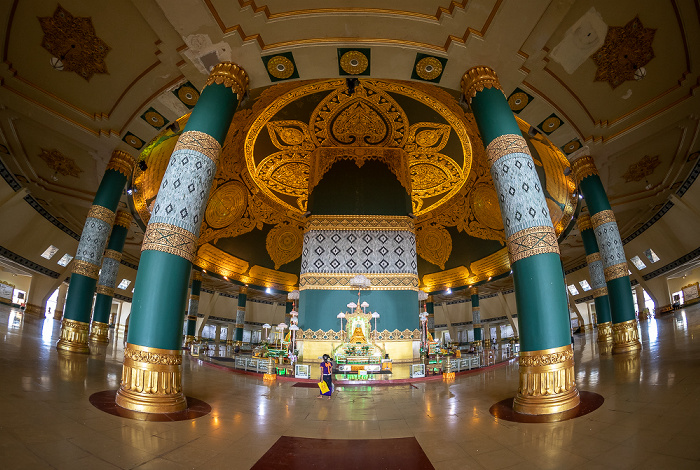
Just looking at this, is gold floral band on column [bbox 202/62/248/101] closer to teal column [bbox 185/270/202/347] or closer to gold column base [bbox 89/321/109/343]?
gold column base [bbox 89/321/109/343]

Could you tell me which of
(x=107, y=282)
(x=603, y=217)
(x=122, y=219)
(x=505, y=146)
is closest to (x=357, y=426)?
(x=505, y=146)

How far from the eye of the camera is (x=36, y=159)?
1055cm

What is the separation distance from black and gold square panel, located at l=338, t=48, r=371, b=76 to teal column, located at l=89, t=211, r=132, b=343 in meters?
9.59

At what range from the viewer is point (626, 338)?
7.12 metres

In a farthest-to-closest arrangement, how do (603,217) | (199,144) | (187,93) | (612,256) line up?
(603,217)
(612,256)
(187,93)
(199,144)

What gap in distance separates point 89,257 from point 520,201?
9128 mm

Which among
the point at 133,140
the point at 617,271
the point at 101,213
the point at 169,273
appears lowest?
the point at 169,273

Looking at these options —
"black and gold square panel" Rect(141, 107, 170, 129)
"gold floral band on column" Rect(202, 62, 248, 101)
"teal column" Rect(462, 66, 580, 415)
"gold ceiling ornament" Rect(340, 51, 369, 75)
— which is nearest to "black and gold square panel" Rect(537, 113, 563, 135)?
"teal column" Rect(462, 66, 580, 415)

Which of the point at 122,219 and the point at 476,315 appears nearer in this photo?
the point at 122,219

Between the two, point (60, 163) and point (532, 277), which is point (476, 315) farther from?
point (60, 163)

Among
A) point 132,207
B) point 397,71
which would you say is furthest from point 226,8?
point 132,207

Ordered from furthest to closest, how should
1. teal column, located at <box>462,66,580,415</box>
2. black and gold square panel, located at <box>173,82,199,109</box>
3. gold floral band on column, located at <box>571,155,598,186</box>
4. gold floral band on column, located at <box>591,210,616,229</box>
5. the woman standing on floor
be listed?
1. gold floral band on column, located at <box>571,155,598,186</box>
2. gold floral band on column, located at <box>591,210,616,229</box>
3. black and gold square panel, located at <box>173,82,199,109</box>
4. the woman standing on floor
5. teal column, located at <box>462,66,580,415</box>

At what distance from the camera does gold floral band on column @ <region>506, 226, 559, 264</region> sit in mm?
4285

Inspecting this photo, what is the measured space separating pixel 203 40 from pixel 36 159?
8908 mm
